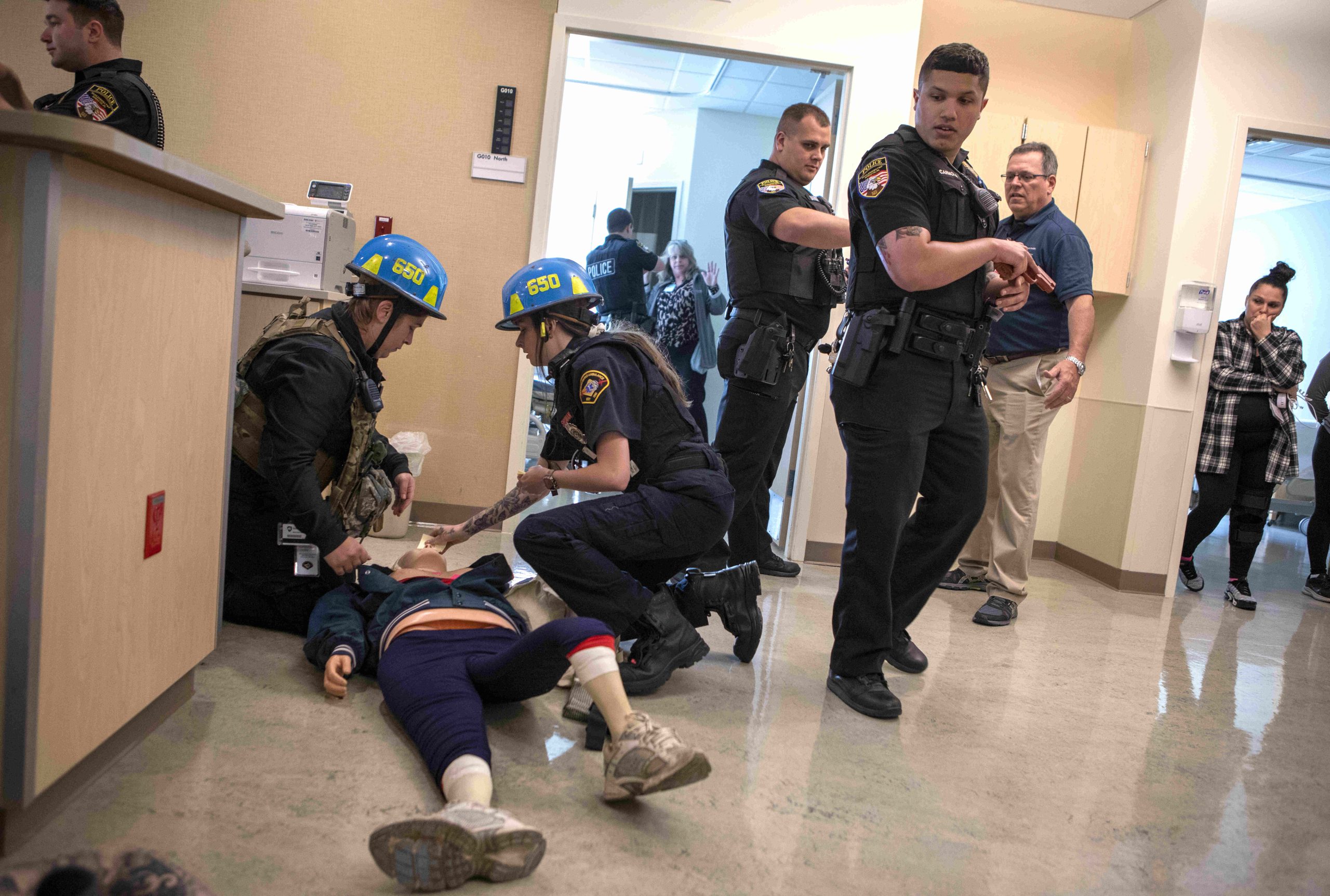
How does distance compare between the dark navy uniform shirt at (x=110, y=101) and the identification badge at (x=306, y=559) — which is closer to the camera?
the identification badge at (x=306, y=559)

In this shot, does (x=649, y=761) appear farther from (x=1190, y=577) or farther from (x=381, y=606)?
(x=1190, y=577)

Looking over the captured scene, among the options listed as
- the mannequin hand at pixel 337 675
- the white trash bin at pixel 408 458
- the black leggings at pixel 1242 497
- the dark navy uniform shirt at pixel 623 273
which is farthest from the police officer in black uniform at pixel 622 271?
the mannequin hand at pixel 337 675

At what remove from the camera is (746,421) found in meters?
3.09

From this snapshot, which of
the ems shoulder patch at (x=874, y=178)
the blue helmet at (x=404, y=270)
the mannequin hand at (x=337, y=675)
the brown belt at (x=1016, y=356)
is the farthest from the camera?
the brown belt at (x=1016, y=356)

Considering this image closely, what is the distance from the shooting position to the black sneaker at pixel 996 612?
335cm

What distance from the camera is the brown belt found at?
3682 millimetres

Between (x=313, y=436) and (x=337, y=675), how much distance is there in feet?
1.88

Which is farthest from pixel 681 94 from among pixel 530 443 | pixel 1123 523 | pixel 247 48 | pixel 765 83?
pixel 1123 523

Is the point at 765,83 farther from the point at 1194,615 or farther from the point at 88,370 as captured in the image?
the point at 88,370

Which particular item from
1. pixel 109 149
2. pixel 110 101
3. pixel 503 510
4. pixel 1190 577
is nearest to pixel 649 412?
pixel 503 510

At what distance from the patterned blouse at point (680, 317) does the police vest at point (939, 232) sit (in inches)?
132

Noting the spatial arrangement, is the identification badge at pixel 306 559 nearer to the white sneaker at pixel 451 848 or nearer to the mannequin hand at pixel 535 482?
the mannequin hand at pixel 535 482

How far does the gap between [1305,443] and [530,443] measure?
234 inches

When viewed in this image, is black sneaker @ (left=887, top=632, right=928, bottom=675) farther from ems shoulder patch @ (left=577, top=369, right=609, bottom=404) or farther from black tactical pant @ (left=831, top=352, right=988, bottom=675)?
ems shoulder patch @ (left=577, top=369, right=609, bottom=404)
